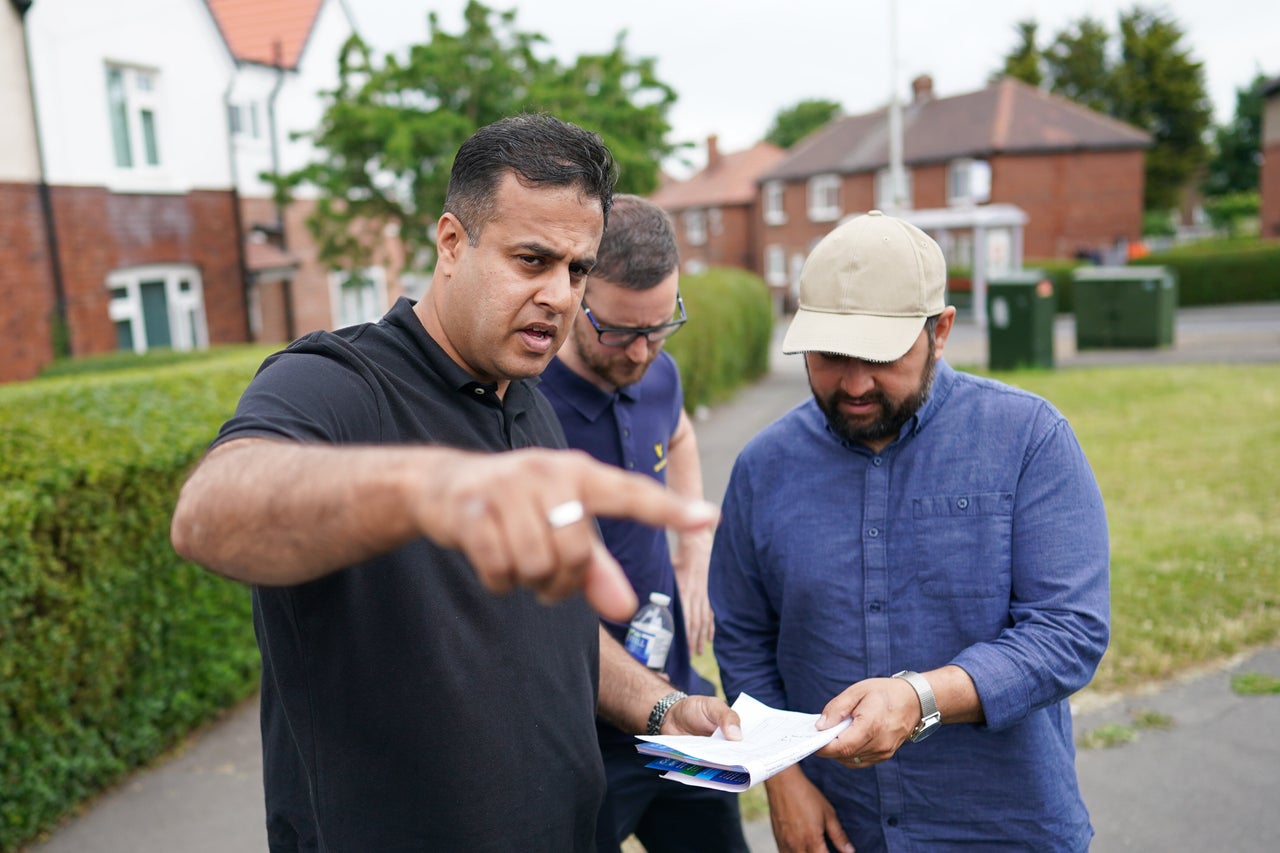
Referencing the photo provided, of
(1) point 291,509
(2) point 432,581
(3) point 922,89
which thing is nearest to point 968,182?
(3) point 922,89

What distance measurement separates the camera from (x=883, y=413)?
2.52m

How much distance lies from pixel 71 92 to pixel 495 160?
1534 cm

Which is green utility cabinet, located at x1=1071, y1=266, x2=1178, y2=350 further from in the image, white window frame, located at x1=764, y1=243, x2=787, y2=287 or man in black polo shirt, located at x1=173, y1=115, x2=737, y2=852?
white window frame, located at x1=764, y1=243, x2=787, y2=287

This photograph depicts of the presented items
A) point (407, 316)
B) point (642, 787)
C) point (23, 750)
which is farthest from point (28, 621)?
point (407, 316)

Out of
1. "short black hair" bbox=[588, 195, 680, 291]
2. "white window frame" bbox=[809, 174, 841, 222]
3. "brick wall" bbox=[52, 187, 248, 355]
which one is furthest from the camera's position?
"white window frame" bbox=[809, 174, 841, 222]

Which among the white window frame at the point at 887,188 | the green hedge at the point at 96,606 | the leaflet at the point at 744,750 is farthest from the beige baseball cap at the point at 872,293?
the white window frame at the point at 887,188

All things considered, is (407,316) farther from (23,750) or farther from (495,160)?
(23,750)

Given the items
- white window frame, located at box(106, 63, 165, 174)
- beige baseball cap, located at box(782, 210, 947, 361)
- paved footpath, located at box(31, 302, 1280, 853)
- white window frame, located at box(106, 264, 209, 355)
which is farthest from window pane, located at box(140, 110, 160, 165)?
beige baseball cap, located at box(782, 210, 947, 361)

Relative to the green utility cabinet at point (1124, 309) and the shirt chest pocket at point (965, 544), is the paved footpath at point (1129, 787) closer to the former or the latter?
the shirt chest pocket at point (965, 544)

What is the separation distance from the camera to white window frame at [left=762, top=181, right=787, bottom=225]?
47750mm

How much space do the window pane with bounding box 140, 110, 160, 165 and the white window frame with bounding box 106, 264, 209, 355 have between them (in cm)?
174

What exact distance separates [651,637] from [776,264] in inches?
1855

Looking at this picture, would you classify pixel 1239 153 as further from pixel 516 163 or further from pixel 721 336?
pixel 516 163

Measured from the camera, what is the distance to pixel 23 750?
3.94m
